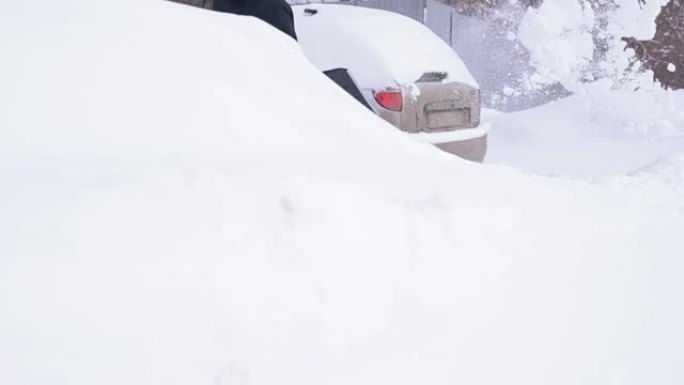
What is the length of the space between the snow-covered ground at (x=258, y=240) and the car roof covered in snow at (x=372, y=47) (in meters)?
2.81

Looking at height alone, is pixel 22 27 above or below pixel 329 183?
above

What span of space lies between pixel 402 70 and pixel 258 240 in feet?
14.0

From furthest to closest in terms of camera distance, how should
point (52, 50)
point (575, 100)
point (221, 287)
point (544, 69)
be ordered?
point (544, 69)
point (575, 100)
point (52, 50)
point (221, 287)

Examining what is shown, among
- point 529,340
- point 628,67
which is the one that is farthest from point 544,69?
point 529,340

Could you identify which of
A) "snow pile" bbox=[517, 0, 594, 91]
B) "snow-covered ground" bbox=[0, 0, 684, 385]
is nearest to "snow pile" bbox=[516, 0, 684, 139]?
"snow pile" bbox=[517, 0, 594, 91]

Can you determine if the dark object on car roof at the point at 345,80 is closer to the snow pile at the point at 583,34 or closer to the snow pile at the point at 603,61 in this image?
the snow pile at the point at 603,61

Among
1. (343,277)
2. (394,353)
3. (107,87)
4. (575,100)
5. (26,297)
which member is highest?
(107,87)

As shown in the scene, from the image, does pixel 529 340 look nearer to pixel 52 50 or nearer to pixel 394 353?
pixel 394 353

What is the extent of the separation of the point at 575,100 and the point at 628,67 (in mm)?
1180

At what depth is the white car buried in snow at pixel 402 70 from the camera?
Answer: 6.01 meters

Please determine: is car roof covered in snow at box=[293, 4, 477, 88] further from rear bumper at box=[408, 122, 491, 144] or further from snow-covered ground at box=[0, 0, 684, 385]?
snow-covered ground at box=[0, 0, 684, 385]

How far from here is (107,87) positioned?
7.06ft

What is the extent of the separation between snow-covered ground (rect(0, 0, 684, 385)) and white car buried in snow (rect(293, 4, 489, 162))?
2.77 meters

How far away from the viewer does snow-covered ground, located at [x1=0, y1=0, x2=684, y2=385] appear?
5.41ft
